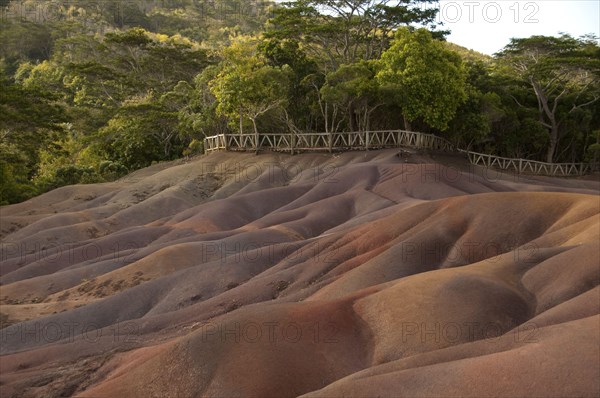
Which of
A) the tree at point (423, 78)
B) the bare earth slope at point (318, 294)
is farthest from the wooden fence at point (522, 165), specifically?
the bare earth slope at point (318, 294)

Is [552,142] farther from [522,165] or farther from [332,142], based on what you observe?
[332,142]

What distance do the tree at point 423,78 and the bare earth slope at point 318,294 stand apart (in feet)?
30.0

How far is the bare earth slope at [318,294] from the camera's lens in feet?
39.9

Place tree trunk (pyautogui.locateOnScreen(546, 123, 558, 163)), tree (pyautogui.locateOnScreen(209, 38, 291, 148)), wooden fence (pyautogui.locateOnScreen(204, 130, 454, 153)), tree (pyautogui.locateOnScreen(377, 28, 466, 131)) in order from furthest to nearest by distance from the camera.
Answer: tree trunk (pyautogui.locateOnScreen(546, 123, 558, 163)), wooden fence (pyautogui.locateOnScreen(204, 130, 454, 153)), tree (pyautogui.locateOnScreen(377, 28, 466, 131)), tree (pyautogui.locateOnScreen(209, 38, 291, 148))

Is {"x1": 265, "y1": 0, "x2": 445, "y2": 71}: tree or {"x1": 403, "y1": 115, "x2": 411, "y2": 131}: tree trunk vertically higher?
{"x1": 265, "y1": 0, "x2": 445, "y2": 71}: tree

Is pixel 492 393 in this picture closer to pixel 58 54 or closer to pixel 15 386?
pixel 15 386

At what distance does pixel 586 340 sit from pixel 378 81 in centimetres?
3771

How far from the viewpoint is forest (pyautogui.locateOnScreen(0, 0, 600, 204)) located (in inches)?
1845

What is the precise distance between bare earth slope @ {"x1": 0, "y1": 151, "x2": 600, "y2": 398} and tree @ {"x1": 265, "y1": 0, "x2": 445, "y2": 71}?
18.1m

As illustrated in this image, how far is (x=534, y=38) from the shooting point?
5694cm

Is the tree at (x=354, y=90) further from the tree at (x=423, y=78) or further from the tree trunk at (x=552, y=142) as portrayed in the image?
the tree trunk at (x=552, y=142)

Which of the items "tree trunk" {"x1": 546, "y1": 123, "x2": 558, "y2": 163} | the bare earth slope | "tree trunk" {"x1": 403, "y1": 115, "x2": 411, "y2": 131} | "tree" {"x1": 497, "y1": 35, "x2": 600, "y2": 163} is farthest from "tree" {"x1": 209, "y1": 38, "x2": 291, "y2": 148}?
"tree trunk" {"x1": 546, "y1": 123, "x2": 558, "y2": 163}

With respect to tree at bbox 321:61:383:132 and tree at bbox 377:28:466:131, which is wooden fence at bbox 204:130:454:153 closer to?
tree at bbox 321:61:383:132

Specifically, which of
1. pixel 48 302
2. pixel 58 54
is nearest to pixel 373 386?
pixel 48 302
